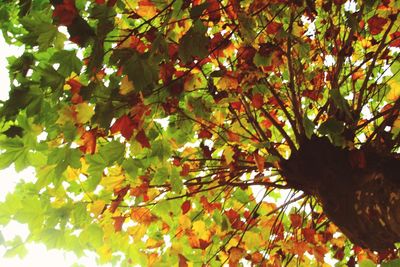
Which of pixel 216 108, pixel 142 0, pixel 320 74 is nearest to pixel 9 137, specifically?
pixel 142 0

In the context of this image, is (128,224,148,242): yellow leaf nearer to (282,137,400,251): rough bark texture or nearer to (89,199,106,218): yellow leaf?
(89,199,106,218): yellow leaf

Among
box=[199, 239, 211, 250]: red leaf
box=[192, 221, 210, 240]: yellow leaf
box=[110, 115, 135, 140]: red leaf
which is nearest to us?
box=[110, 115, 135, 140]: red leaf

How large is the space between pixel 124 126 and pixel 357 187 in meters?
1.31

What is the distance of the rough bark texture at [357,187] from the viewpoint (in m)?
1.80

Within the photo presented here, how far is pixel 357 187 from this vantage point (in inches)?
75.2

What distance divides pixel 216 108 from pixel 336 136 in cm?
99

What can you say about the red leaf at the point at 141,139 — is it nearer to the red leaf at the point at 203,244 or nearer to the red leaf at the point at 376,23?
the red leaf at the point at 203,244

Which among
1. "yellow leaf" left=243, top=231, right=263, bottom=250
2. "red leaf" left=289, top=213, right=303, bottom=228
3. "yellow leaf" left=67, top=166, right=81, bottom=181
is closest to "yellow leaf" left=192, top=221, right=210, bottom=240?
"yellow leaf" left=243, top=231, right=263, bottom=250

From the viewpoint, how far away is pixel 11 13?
7.83 feet

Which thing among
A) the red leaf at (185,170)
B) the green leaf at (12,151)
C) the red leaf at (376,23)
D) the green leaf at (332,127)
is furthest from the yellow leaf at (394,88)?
the green leaf at (12,151)

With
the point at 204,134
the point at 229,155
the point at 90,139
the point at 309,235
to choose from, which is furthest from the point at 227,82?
the point at 309,235

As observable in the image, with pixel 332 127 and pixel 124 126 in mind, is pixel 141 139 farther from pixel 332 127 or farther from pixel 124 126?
pixel 332 127

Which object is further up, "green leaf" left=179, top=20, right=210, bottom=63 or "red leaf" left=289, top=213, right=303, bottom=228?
"green leaf" left=179, top=20, right=210, bottom=63

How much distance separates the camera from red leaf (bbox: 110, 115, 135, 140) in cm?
173
